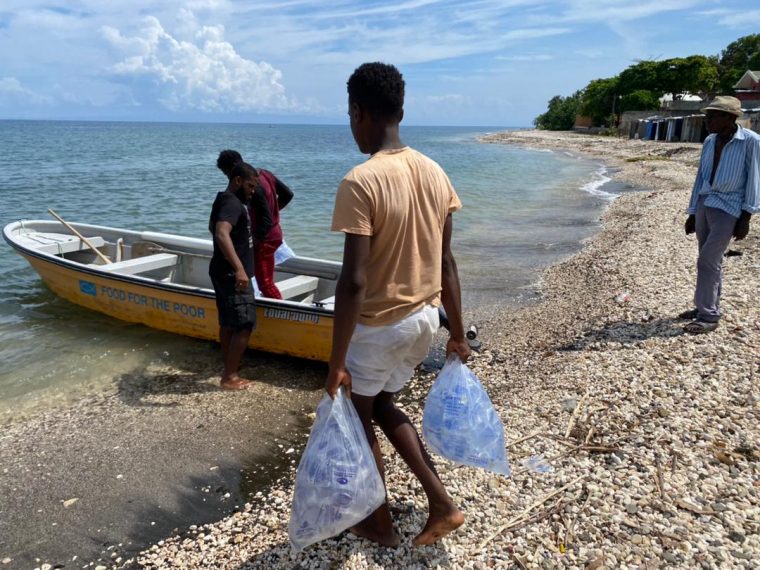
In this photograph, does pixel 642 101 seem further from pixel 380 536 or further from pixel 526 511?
pixel 380 536

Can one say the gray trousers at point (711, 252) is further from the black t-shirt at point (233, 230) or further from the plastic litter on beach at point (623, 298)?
the black t-shirt at point (233, 230)

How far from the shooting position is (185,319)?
695 cm

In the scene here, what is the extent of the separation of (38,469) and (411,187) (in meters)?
4.17

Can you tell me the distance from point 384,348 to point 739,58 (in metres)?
92.0

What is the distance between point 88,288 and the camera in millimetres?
7871

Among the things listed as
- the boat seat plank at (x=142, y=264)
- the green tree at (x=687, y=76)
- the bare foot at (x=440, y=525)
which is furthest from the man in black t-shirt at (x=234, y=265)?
the green tree at (x=687, y=76)

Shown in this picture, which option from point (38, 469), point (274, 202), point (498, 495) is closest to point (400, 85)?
point (498, 495)

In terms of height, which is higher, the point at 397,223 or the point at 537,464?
the point at 397,223

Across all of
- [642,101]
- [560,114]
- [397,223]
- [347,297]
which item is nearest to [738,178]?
[397,223]

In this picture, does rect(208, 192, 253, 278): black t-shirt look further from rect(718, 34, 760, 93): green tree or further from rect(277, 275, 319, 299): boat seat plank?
rect(718, 34, 760, 93): green tree

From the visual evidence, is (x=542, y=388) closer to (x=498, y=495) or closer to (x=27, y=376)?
(x=498, y=495)

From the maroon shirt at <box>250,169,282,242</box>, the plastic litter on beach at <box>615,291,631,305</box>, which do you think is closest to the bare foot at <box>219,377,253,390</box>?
the maroon shirt at <box>250,169,282,242</box>

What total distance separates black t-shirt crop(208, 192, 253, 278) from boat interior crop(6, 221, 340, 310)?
2.87ft

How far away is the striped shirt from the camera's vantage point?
4.93 metres
